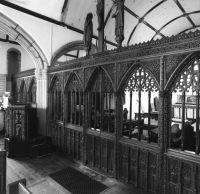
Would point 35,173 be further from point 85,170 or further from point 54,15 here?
point 54,15

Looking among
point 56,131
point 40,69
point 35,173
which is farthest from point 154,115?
point 35,173

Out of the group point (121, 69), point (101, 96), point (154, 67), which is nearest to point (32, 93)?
point (101, 96)

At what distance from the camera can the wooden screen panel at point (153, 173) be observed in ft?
9.35

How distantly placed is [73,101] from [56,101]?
82 cm

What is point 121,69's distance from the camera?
10.8ft

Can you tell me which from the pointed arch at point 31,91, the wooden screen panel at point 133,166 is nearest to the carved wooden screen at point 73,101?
the wooden screen panel at point 133,166

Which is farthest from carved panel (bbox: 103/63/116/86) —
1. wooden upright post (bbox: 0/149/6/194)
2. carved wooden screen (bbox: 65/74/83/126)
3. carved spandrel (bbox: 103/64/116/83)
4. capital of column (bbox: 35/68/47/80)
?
capital of column (bbox: 35/68/47/80)

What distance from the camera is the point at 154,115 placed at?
26.6 feet

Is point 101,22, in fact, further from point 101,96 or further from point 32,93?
point 32,93

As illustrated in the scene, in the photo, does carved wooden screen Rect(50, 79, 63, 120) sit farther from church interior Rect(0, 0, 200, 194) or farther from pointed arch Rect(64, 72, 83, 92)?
pointed arch Rect(64, 72, 83, 92)

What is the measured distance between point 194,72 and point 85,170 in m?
2.85

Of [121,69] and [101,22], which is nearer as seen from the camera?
[121,69]

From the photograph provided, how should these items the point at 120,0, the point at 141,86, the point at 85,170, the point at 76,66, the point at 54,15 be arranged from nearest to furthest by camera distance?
the point at 141,86
the point at 120,0
the point at 85,170
the point at 76,66
the point at 54,15

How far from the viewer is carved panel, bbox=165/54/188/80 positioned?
254 centimetres
